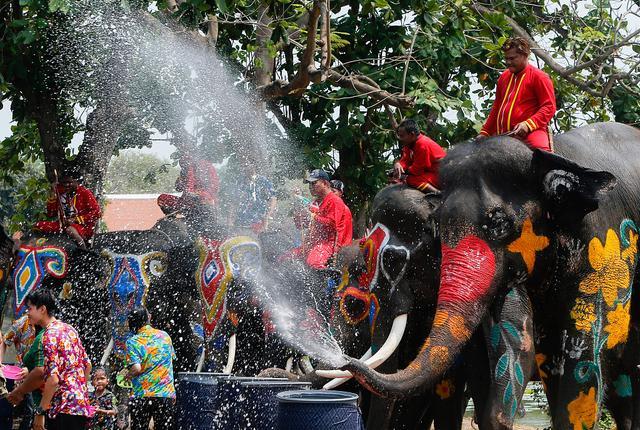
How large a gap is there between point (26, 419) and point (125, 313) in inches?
110

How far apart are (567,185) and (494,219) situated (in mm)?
461

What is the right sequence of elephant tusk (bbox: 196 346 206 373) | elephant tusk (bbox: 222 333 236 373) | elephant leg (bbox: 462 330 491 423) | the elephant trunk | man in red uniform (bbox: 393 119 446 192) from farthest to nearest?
elephant tusk (bbox: 196 346 206 373)
elephant tusk (bbox: 222 333 236 373)
man in red uniform (bbox: 393 119 446 192)
elephant leg (bbox: 462 330 491 423)
the elephant trunk

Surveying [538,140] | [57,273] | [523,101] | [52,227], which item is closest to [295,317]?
[57,273]

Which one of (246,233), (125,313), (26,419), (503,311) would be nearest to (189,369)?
(125,313)

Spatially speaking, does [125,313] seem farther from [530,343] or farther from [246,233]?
[530,343]

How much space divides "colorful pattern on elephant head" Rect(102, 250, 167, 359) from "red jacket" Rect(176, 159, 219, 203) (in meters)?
0.80

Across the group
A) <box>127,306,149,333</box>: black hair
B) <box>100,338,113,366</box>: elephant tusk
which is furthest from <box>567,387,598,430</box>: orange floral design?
<box>100,338,113,366</box>: elephant tusk

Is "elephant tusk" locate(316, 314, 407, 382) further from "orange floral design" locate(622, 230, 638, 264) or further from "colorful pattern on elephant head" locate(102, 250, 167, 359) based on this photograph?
"colorful pattern on elephant head" locate(102, 250, 167, 359)

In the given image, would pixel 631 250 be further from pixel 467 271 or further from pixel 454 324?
pixel 454 324

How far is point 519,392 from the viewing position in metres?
5.68

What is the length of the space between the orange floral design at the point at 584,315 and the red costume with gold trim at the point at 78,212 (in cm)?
656

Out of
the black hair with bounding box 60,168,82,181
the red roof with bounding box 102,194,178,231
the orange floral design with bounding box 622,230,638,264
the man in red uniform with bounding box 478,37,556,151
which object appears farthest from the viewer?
the red roof with bounding box 102,194,178,231

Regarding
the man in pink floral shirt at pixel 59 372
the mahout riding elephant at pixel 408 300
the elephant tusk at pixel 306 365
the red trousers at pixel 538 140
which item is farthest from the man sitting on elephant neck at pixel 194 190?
the red trousers at pixel 538 140

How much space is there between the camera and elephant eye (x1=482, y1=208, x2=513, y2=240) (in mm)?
5539
